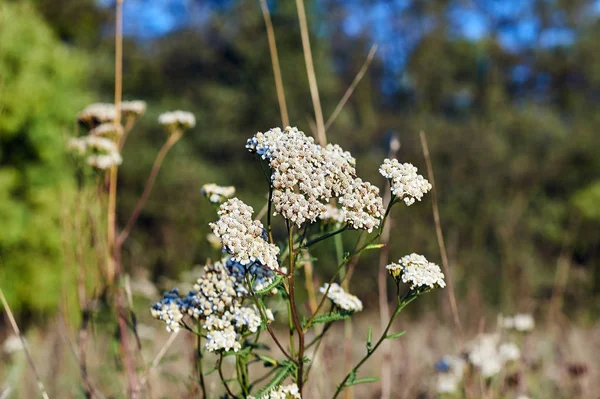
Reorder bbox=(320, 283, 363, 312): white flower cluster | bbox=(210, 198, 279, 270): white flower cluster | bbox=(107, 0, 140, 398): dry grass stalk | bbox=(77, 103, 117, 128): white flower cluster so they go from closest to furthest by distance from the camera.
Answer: bbox=(210, 198, 279, 270): white flower cluster, bbox=(320, 283, 363, 312): white flower cluster, bbox=(107, 0, 140, 398): dry grass stalk, bbox=(77, 103, 117, 128): white flower cluster

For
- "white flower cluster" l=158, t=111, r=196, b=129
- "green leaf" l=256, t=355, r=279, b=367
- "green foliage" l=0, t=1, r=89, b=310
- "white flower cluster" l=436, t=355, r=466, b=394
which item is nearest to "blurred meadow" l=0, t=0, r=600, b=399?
"green foliage" l=0, t=1, r=89, b=310

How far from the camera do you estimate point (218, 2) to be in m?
20.6

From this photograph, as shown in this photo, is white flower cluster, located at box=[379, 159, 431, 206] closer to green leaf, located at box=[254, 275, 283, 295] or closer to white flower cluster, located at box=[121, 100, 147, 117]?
green leaf, located at box=[254, 275, 283, 295]

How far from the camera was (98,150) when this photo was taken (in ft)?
7.61

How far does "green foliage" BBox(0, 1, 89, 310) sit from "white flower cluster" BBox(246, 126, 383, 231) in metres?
8.92

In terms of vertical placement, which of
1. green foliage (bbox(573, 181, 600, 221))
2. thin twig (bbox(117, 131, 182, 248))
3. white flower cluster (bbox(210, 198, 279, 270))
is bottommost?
white flower cluster (bbox(210, 198, 279, 270))

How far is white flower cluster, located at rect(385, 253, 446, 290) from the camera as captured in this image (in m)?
1.07

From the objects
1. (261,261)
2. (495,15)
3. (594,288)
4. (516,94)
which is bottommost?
(261,261)

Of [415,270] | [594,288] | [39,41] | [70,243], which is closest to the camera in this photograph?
[415,270]

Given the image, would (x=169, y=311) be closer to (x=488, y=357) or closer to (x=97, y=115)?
(x=488, y=357)

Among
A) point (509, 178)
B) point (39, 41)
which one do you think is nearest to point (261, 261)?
point (39, 41)

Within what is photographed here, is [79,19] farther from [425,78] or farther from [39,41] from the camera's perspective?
[425,78]

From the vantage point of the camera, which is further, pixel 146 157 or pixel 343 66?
pixel 343 66

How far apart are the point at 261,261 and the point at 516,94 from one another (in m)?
21.7
